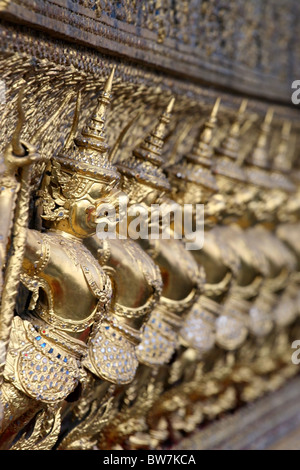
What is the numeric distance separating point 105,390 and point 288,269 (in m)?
0.95

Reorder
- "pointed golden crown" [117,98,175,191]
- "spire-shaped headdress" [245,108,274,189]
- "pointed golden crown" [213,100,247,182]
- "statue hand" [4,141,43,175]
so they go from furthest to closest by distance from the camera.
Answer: "spire-shaped headdress" [245,108,274,189]
"pointed golden crown" [213,100,247,182]
"pointed golden crown" [117,98,175,191]
"statue hand" [4,141,43,175]

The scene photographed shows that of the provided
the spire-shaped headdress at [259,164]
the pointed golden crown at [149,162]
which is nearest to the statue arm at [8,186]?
the pointed golden crown at [149,162]

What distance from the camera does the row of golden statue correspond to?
1.08 meters

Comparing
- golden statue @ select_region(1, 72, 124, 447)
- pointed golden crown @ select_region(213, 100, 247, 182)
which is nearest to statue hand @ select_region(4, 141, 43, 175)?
golden statue @ select_region(1, 72, 124, 447)

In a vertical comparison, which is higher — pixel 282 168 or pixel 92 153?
pixel 92 153

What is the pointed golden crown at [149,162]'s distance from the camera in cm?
133

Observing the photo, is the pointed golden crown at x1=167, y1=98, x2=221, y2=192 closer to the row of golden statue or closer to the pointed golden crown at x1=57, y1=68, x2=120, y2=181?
the row of golden statue

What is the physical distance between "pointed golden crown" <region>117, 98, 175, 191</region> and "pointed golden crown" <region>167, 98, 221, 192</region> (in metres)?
0.15

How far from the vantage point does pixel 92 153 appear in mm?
1174

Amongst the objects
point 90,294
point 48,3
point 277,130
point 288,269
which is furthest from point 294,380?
point 48,3

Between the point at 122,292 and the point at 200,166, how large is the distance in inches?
13.1

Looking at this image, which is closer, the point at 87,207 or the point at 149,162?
the point at 87,207

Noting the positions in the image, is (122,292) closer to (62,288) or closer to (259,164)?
(62,288)

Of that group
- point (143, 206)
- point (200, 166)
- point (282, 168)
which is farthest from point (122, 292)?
point (282, 168)
